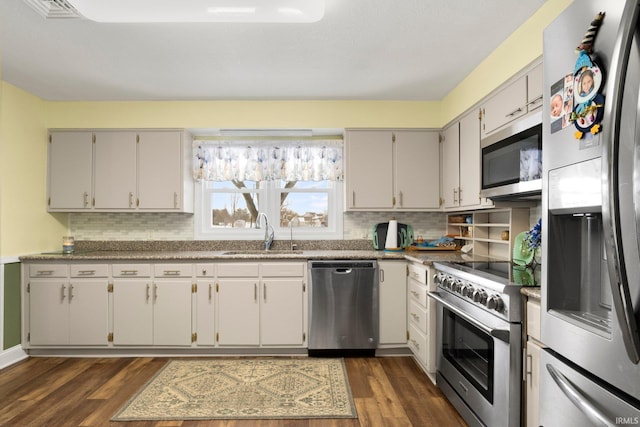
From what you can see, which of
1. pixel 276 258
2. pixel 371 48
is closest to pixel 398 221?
pixel 276 258

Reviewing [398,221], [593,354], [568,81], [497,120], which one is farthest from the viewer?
[398,221]

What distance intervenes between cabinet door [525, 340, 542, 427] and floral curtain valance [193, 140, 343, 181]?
273cm

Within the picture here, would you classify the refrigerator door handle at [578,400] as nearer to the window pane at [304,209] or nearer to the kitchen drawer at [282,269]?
the kitchen drawer at [282,269]

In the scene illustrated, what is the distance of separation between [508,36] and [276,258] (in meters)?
2.48

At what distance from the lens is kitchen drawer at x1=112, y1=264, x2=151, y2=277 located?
357 centimetres

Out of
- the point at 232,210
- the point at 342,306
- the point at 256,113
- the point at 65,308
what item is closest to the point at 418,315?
the point at 342,306

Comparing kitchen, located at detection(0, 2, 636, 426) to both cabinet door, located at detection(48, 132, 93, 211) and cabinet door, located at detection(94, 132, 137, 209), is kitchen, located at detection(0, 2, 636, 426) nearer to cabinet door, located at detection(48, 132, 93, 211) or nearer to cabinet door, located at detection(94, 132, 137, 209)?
cabinet door, located at detection(48, 132, 93, 211)

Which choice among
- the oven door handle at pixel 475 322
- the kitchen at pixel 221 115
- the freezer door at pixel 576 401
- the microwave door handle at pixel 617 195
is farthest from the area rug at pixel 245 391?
the kitchen at pixel 221 115

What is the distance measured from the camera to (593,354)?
40.9 inches

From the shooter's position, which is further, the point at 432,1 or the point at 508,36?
the point at 508,36

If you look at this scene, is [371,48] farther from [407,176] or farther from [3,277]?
[3,277]

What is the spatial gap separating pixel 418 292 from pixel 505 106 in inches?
61.8

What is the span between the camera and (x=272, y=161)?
13.8ft

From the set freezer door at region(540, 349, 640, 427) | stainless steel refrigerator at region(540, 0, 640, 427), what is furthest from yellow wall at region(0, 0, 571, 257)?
freezer door at region(540, 349, 640, 427)
